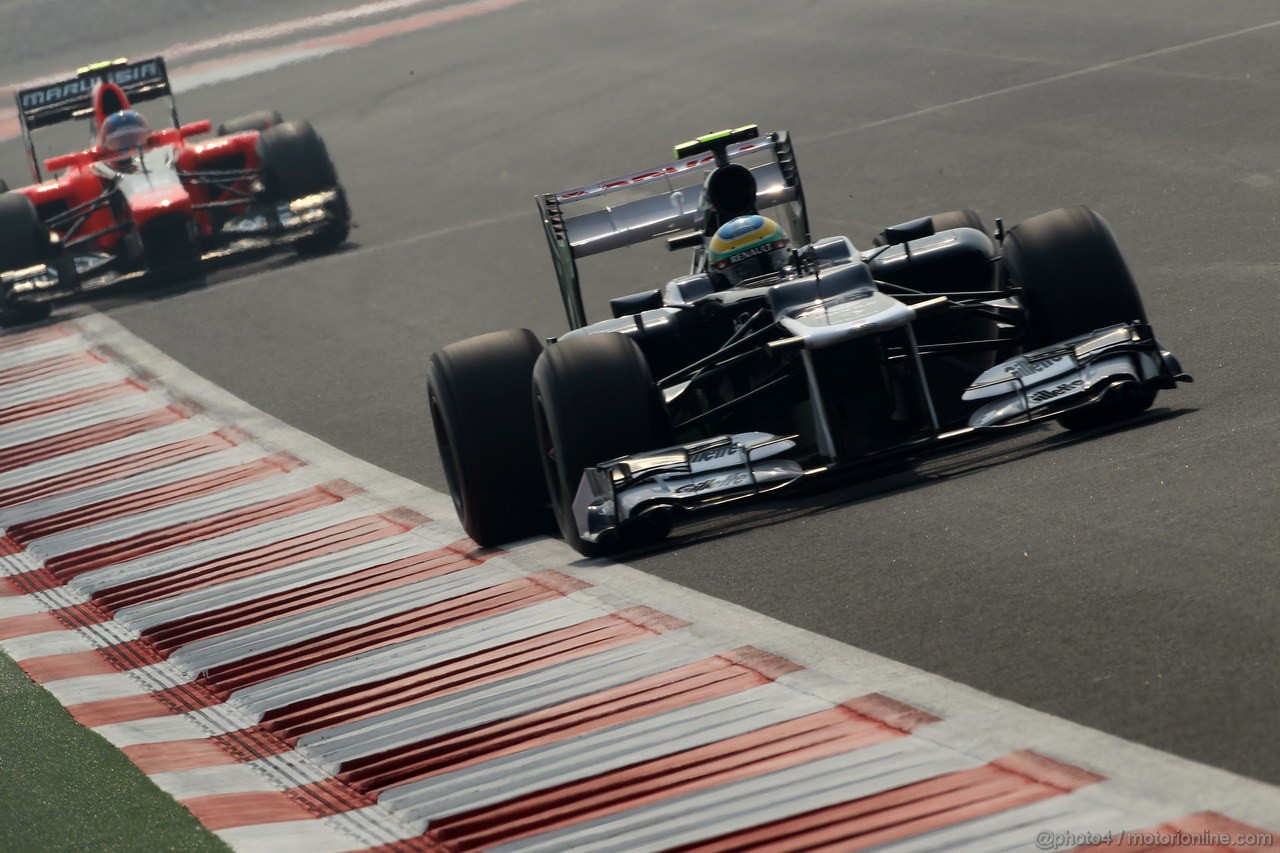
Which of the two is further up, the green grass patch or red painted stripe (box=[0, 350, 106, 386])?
red painted stripe (box=[0, 350, 106, 386])

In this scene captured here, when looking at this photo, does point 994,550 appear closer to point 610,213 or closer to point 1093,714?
point 1093,714

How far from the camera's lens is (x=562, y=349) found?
9219 mm

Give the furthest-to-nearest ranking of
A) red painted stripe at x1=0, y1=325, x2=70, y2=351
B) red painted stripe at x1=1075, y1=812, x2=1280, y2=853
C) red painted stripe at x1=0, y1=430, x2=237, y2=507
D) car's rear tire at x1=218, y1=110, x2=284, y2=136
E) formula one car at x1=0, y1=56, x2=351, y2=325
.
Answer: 1. car's rear tire at x1=218, y1=110, x2=284, y2=136
2. formula one car at x1=0, y1=56, x2=351, y2=325
3. red painted stripe at x1=0, y1=325, x2=70, y2=351
4. red painted stripe at x1=0, y1=430, x2=237, y2=507
5. red painted stripe at x1=1075, y1=812, x2=1280, y2=853

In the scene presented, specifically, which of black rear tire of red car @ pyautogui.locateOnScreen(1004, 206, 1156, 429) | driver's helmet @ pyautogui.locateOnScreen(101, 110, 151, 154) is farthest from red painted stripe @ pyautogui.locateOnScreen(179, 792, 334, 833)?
driver's helmet @ pyautogui.locateOnScreen(101, 110, 151, 154)

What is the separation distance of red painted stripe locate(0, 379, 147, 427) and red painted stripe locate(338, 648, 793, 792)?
9.20 meters

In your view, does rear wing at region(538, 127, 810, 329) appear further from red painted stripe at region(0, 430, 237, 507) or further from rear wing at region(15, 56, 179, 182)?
rear wing at region(15, 56, 179, 182)

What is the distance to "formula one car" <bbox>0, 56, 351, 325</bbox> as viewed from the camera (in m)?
19.9

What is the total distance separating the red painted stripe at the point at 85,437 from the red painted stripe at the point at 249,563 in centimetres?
382

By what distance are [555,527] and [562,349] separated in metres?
1.26

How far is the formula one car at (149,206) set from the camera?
19906 millimetres

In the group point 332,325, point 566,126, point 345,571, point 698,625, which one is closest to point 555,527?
point 345,571

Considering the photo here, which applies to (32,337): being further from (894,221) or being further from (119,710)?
(119,710)

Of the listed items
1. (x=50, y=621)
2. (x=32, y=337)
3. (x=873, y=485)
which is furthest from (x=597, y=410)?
(x=32, y=337)

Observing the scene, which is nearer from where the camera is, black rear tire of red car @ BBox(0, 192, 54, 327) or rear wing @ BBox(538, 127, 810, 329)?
rear wing @ BBox(538, 127, 810, 329)
